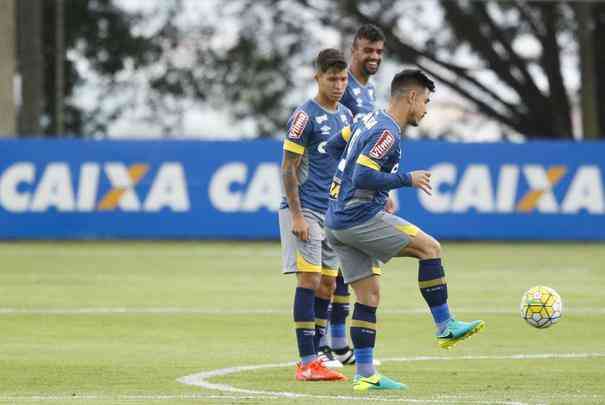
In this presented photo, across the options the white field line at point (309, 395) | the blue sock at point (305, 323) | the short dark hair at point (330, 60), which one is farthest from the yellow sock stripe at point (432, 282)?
the short dark hair at point (330, 60)

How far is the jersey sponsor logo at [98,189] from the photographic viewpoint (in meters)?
28.1

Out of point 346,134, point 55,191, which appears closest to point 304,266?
point 346,134

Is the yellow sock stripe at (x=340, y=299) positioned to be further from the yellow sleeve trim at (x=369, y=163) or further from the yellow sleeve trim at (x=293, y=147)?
the yellow sleeve trim at (x=369, y=163)

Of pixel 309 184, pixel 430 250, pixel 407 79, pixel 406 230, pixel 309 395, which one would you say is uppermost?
pixel 407 79

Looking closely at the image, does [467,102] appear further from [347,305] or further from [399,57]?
[347,305]

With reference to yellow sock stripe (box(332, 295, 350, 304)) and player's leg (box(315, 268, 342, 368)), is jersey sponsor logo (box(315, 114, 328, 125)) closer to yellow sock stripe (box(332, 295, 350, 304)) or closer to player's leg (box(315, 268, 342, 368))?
player's leg (box(315, 268, 342, 368))

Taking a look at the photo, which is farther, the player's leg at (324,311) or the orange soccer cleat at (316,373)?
the player's leg at (324,311)

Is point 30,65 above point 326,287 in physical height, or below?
above

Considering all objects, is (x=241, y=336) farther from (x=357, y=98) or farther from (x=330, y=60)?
(x=330, y=60)

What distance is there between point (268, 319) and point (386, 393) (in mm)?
5225

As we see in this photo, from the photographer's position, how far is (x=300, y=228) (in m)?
11.3

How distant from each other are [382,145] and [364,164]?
16 centimetres

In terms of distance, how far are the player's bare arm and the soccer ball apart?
1.63 metres

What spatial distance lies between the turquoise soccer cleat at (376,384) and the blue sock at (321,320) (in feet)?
5.51
